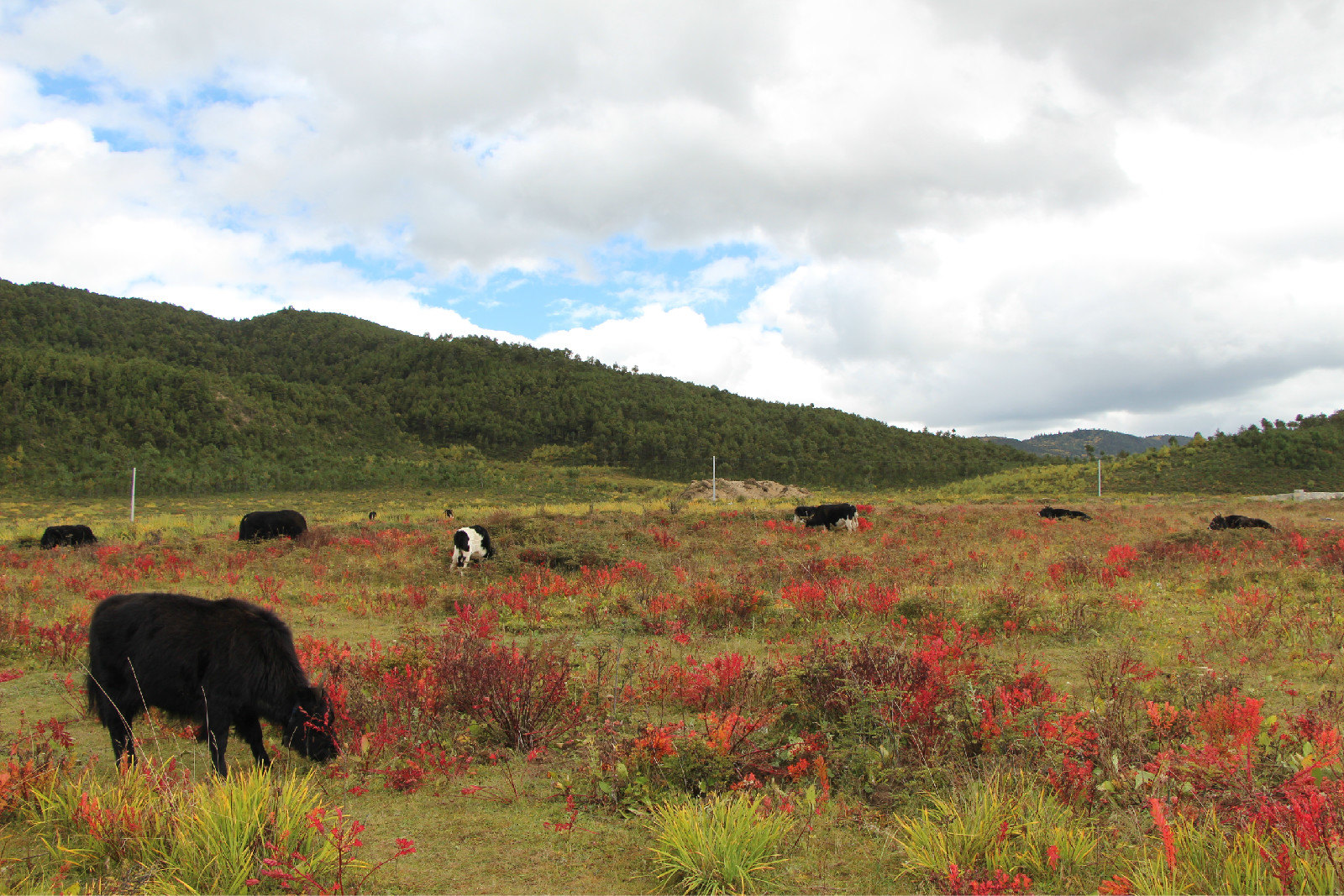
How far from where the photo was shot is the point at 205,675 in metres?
4.82

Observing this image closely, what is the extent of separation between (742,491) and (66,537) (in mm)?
26870

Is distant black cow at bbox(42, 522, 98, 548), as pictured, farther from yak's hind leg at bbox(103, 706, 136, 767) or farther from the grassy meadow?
yak's hind leg at bbox(103, 706, 136, 767)

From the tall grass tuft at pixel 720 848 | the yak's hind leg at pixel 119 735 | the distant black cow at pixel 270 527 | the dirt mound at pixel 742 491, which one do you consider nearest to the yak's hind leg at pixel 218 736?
the yak's hind leg at pixel 119 735

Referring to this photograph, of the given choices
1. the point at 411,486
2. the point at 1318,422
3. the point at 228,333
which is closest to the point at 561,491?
the point at 411,486

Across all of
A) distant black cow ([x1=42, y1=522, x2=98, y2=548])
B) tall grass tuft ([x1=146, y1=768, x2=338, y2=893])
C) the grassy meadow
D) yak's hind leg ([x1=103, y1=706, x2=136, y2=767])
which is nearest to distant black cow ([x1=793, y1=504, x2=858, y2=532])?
the grassy meadow

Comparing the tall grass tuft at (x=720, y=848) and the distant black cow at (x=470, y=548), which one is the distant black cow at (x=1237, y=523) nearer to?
the distant black cow at (x=470, y=548)

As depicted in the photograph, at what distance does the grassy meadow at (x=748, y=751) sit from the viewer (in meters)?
3.37

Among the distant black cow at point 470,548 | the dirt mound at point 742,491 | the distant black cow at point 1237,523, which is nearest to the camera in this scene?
the distant black cow at point 470,548

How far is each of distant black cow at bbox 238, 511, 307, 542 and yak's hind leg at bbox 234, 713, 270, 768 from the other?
15.8 meters

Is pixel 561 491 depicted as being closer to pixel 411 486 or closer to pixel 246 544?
pixel 411 486

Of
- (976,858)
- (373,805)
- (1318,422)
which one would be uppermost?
(1318,422)

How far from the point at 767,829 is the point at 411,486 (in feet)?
164

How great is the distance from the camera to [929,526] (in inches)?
793

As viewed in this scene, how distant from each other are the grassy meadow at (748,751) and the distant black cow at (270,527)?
7.66m
